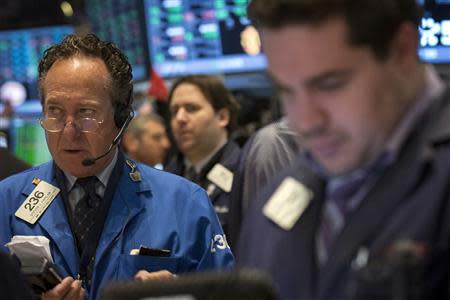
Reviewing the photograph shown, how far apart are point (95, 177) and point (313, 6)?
Result: 5.32 ft

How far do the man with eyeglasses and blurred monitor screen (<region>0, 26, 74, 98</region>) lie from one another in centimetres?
595

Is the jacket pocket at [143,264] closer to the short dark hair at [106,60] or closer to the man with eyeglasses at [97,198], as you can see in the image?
the man with eyeglasses at [97,198]

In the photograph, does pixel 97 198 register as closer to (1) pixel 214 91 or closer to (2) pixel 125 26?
(1) pixel 214 91

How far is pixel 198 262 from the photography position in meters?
3.04

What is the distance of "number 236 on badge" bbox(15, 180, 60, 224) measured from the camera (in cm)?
308

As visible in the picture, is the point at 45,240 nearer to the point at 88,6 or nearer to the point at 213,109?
the point at 213,109

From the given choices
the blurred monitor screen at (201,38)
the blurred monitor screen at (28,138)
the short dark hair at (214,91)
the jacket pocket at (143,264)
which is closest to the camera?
the jacket pocket at (143,264)

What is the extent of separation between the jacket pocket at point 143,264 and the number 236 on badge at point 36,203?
332 mm

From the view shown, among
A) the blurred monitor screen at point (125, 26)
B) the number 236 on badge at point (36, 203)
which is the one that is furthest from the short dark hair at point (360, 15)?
the blurred monitor screen at point (125, 26)

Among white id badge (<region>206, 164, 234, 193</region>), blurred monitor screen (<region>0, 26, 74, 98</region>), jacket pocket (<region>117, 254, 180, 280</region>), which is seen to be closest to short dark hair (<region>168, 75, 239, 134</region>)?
white id badge (<region>206, 164, 234, 193</region>)

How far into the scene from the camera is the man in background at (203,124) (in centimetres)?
514

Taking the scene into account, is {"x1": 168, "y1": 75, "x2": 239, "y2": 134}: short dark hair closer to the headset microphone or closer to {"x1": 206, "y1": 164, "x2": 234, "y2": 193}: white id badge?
{"x1": 206, "y1": 164, "x2": 234, "y2": 193}: white id badge

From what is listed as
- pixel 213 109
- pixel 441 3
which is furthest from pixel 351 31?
pixel 213 109

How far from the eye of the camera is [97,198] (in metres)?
3.12
